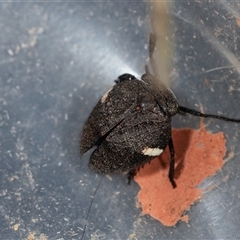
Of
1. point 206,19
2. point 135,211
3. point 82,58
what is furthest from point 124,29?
point 135,211

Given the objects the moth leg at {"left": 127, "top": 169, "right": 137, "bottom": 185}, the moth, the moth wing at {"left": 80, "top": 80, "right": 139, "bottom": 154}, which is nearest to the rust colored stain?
the moth leg at {"left": 127, "top": 169, "right": 137, "bottom": 185}

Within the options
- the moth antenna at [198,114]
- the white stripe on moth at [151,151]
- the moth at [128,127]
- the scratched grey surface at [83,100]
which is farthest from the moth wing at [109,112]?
the scratched grey surface at [83,100]

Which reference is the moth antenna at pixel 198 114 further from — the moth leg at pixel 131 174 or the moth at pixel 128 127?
the moth leg at pixel 131 174

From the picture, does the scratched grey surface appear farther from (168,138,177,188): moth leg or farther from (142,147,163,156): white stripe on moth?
(142,147,163,156): white stripe on moth

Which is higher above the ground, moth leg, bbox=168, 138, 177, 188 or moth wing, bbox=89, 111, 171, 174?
moth wing, bbox=89, 111, 171, 174

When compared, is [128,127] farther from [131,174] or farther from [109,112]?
[131,174]

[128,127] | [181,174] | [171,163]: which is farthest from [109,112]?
[181,174]

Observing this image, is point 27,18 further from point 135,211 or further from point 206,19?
point 135,211
